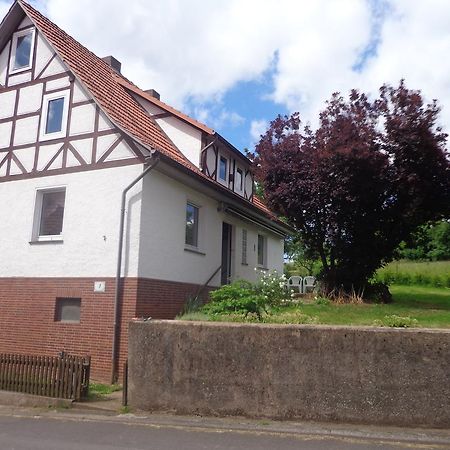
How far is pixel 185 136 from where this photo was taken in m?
15.2

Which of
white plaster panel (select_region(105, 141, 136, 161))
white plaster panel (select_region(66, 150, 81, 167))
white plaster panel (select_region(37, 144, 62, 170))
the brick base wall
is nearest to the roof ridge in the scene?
white plaster panel (select_region(105, 141, 136, 161))

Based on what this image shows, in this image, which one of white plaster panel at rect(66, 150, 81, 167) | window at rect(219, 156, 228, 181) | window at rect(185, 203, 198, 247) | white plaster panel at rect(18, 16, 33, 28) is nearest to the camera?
white plaster panel at rect(66, 150, 81, 167)

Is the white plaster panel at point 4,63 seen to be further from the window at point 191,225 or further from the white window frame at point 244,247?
the white window frame at point 244,247

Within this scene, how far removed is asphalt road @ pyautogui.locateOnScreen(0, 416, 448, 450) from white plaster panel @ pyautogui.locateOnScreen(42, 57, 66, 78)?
30.1ft

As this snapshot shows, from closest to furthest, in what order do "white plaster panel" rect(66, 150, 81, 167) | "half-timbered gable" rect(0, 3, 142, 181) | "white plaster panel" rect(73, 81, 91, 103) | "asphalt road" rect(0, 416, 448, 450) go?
1. "asphalt road" rect(0, 416, 448, 450)
2. "half-timbered gable" rect(0, 3, 142, 181)
3. "white plaster panel" rect(66, 150, 81, 167)
4. "white plaster panel" rect(73, 81, 91, 103)

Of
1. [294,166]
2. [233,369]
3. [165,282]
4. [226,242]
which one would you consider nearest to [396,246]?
[294,166]

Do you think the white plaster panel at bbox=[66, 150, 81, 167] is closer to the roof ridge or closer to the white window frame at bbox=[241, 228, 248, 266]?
the roof ridge

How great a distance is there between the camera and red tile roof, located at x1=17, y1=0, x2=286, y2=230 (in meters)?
12.6

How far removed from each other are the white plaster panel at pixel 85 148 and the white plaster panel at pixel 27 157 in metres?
1.48

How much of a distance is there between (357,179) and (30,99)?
9206 mm

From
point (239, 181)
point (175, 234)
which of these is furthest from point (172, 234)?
point (239, 181)

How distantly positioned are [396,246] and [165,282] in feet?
23.5

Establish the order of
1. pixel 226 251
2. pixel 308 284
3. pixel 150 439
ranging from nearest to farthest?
pixel 150 439 < pixel 226 251 < pixel 308 284

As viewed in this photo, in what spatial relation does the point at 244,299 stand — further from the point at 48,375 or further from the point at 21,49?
the point at 21,49
